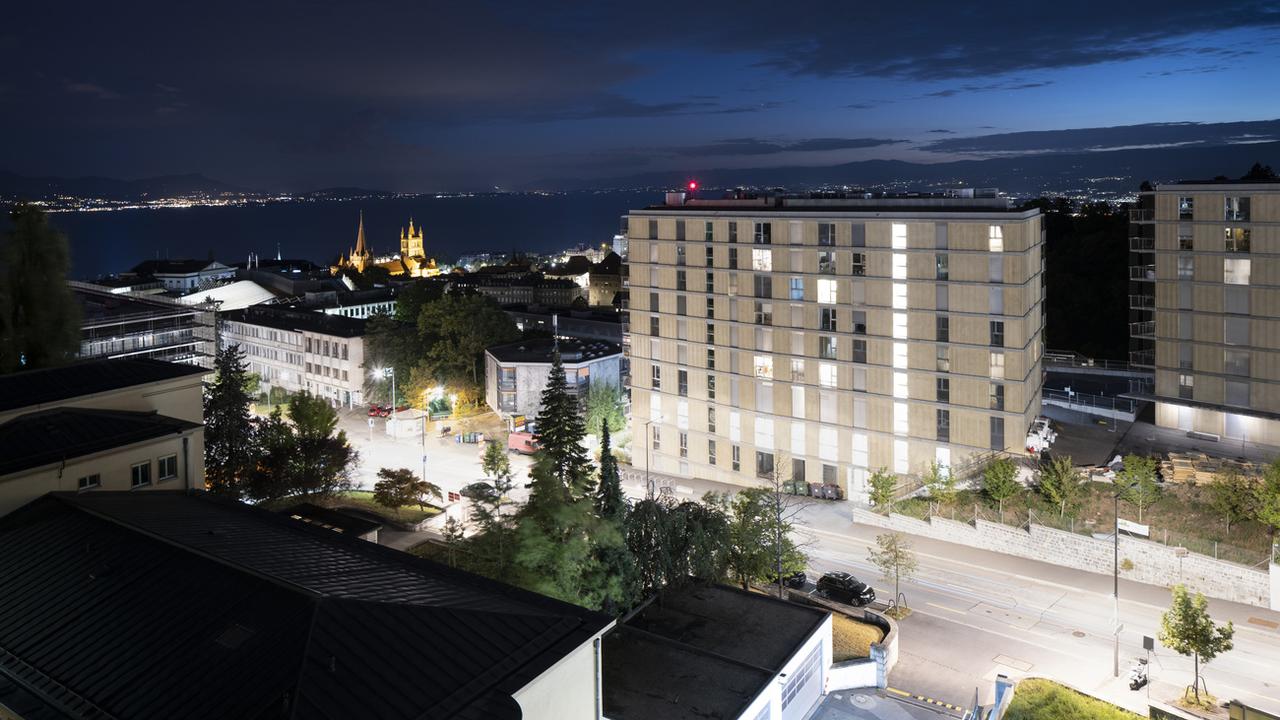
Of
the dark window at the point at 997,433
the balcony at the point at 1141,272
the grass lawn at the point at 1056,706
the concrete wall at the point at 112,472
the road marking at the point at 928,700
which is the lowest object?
the road marking at the point at 928,700

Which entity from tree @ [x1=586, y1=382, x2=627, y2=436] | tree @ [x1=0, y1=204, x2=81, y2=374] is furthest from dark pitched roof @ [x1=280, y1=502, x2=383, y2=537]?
tree @ [x1=586, y1=382, x2=627, y2=436]

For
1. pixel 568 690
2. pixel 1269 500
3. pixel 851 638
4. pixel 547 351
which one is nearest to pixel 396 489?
pixel 547 351

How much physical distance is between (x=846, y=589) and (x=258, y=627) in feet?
84.9

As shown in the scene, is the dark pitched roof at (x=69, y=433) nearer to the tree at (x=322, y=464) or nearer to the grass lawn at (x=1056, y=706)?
the tree at (x=322, y=464)

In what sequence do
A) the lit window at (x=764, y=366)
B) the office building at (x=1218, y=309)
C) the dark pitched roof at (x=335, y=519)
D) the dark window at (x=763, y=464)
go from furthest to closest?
the dark window at (x=763, y=464)
the lit window at (x=764, y=366)
the office building at (x=1218, y=309)
the dark pitched roof at (x=335, y=519)

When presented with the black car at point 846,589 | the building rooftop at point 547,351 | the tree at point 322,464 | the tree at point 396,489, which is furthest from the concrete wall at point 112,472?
the building rooftop at point 547,351

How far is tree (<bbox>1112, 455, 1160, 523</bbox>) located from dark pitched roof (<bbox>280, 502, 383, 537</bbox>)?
110ft

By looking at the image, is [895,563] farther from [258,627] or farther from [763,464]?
[258,627]

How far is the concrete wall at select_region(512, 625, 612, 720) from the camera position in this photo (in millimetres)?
17219

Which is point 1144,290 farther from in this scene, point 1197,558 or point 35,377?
point 35,377

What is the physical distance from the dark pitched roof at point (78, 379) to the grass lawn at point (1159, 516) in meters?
34.7

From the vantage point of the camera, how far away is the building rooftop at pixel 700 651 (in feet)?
83.5

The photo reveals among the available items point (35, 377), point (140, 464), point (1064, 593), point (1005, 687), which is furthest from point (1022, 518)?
point (35, 377)

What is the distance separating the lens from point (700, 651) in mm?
28094
